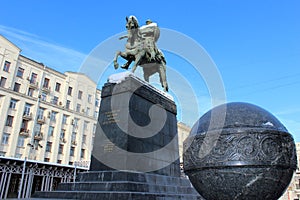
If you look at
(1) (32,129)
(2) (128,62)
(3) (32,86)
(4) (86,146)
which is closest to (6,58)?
(3) (32,86)

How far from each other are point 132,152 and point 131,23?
7.01 m

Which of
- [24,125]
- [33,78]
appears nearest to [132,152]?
[24,125]

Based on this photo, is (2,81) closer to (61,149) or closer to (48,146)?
(48,146)

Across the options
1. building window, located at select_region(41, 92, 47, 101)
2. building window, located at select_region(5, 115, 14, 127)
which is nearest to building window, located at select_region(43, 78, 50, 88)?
building window, located at select_region(41, 92, 47, 101)

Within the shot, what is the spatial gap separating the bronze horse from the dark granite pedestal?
1.84m

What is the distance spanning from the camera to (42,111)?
1570 inches

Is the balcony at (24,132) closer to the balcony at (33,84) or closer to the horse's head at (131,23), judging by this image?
the balcony at (33,84)

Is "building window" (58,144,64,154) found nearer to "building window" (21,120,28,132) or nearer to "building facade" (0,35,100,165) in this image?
"building facade" (0,35,100,165)

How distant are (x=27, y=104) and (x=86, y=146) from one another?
12.9m

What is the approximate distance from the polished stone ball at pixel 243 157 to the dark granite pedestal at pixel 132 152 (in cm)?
340

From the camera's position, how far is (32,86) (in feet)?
127

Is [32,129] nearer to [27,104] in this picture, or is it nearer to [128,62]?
[27,104]

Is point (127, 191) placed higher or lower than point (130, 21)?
lower

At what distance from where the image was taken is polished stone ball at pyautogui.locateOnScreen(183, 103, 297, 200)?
3.74 metres
